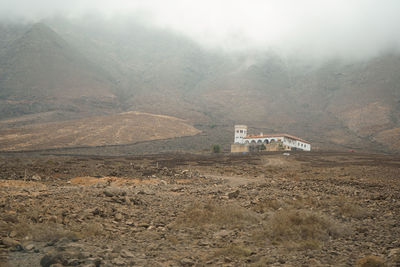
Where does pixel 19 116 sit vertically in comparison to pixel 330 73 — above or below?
below

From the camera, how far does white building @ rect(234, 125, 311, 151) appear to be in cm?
6681

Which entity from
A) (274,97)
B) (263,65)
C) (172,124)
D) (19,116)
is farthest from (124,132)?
(263,65)

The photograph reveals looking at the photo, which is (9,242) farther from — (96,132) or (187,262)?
(96,132)

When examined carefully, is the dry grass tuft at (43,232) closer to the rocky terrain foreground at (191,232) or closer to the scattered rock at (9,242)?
the rocky terrain foreground at (191,232)

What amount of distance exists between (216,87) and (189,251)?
13547 centimetres

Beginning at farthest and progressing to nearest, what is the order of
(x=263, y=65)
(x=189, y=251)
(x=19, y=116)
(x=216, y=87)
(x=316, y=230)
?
(x=263, y=65)
(x=216, y=87)
(x=19, y=116)
(x=316, y=230)
(x=189, y=251)

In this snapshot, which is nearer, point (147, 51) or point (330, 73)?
point (330, 73)

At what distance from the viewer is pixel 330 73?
143125 mm

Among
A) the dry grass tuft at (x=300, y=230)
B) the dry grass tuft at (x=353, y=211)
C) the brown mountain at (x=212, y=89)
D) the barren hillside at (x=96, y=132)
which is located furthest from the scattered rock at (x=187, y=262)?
the brown mountain at (x=212, y=89)

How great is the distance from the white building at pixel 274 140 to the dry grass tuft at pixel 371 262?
197ft

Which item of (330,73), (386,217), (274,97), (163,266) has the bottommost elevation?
(163,266)

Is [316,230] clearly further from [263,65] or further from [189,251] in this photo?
[263,65]

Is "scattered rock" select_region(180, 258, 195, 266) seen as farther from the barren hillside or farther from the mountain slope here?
the mountain slope

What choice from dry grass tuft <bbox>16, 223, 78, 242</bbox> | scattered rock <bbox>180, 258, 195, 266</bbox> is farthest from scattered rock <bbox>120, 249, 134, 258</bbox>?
dry grass tuft <bbox>16, 223, 78, 242</bbox>
